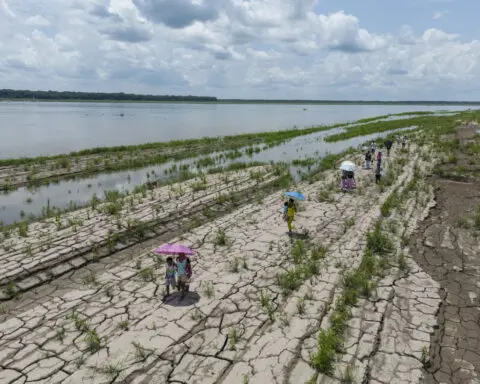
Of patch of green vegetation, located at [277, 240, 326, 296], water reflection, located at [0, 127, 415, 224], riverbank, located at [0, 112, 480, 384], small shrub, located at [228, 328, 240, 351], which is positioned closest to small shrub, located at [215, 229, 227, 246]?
riverbank, located at [0, 112, 480, 384]

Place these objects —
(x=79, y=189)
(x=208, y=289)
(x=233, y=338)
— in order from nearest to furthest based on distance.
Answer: (x=233, y=338) → (x=208, y=289) → (x=79, y=189)

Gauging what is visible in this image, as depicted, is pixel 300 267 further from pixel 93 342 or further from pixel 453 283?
pixel 93 342

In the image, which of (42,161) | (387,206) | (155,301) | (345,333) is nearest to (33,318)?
(155,301)

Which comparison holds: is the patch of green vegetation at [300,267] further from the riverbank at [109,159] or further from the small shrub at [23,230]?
the riverbank at [109,159]

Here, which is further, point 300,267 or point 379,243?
point 379,243

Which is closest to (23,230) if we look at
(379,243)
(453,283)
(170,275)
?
(170,275)

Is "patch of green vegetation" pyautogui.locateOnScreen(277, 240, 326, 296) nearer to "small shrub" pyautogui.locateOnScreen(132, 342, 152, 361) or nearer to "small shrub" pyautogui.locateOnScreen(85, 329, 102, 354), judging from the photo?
"small shrub" pyautogui.locateOnScreen(132, 342, 152, 361)

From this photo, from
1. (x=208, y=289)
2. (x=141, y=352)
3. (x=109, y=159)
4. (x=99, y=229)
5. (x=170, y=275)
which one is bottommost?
(x=141, y=352)
